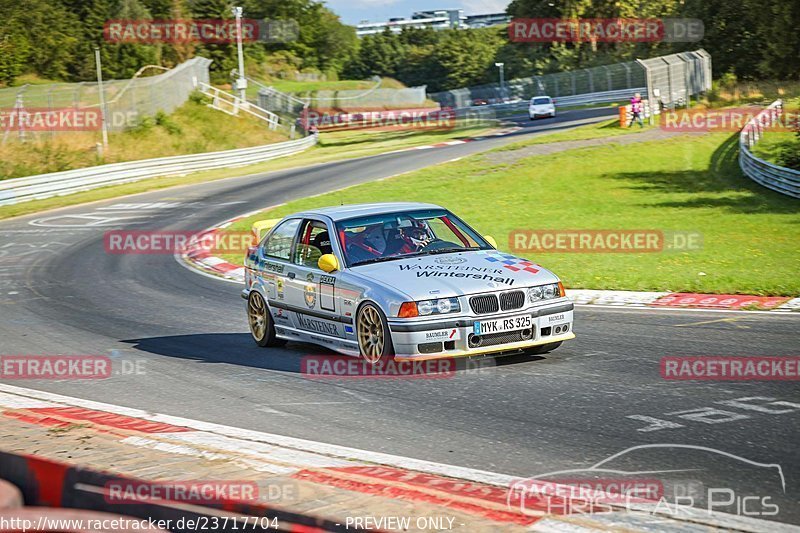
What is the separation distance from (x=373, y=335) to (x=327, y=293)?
0.91m

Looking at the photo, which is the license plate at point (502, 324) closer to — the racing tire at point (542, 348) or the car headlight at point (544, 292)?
the car headlight at point (544, 292)

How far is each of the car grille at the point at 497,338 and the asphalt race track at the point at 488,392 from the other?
0.29 metres

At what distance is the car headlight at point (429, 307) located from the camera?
29.8 feet

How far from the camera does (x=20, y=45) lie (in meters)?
60.2

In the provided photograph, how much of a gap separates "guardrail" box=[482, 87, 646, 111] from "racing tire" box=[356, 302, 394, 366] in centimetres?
6086

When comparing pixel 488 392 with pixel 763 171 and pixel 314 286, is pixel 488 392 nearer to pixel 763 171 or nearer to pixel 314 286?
pixel 314 286

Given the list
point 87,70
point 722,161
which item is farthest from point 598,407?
point 87,70

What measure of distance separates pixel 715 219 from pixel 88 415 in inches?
689

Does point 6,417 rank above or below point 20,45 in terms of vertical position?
below

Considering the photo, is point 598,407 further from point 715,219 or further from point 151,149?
point 151,149

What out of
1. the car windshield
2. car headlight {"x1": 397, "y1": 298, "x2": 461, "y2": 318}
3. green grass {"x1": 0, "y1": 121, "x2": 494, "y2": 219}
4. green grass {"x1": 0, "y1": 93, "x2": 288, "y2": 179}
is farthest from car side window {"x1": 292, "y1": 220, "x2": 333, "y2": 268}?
green grass {"x1": 0, "y1": 93, "x2": 288, "y2": 179}

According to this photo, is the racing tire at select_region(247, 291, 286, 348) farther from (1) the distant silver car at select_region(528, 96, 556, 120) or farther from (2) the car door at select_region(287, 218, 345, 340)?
(1) the distant silver car at select_region(528, 96, 556, 120)

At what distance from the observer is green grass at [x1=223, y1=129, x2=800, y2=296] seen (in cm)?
1577

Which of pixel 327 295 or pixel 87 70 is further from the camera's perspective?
pixel 87 70
